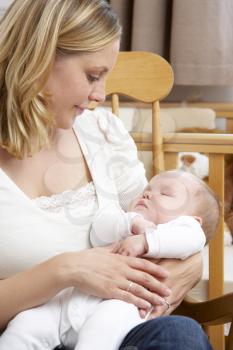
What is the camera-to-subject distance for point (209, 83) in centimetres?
253

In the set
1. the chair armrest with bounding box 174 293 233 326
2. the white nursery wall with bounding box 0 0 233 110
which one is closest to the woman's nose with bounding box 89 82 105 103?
the chair armrest with bounding box 174 293 233 326

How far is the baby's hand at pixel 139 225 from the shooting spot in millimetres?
1213

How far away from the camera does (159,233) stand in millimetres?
1162

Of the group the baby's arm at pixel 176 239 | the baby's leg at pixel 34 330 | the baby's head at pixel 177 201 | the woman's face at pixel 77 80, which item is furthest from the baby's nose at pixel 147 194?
the baby's leg at pixel 34 330

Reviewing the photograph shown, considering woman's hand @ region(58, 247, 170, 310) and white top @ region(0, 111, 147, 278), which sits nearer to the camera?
woman's hand @ region(58, 247, 170, 310)

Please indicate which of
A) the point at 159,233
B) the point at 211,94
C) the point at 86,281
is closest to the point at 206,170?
the point at 211,94

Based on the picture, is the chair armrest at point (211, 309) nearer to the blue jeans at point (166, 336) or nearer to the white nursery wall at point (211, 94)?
the blue jeans at point (166, 336)

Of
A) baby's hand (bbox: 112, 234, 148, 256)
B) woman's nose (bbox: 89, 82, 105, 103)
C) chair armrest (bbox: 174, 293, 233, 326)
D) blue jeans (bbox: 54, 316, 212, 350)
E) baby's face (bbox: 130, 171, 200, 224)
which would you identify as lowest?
chair armrest (bbox: 174, 293, 233, 326)

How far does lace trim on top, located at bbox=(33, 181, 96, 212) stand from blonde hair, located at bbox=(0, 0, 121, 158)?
0.11m

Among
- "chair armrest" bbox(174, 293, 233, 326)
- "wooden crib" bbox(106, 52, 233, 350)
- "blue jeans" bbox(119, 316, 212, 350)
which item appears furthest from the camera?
"wooden crib" bbox(106, 52, 233, 350)

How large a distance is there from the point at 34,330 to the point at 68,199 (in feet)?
1.10

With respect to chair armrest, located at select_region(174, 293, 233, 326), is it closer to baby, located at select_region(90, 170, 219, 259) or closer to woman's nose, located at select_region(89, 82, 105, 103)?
baby, located at select_region(90, 170, 219, 259)

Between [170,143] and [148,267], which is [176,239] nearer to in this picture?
[148,267]

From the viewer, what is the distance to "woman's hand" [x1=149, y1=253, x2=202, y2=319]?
3.98 feet
